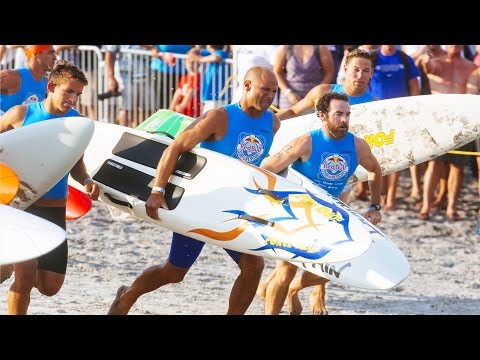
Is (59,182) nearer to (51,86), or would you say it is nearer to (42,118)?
(42,118)

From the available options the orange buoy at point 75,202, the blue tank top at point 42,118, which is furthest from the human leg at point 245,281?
the orange buoy at point 75,202

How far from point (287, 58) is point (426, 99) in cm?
145

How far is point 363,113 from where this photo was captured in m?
10.0

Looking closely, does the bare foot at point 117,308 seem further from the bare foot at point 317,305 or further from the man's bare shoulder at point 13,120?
the bare foot at point 317,305

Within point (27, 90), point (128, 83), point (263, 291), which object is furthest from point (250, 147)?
point (128, 83)

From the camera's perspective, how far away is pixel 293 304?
30.1 ft

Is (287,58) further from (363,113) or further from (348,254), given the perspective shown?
(348,254)

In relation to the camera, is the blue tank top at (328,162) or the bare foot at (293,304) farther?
the bare foot at (293,304)

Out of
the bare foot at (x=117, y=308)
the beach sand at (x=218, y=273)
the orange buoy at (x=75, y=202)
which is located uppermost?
the orange buoy at (x=75, y=202)

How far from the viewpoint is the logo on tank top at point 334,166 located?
845 cm

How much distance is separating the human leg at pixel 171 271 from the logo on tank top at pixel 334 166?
88 centimetres

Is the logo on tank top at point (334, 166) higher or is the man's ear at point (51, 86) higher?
the man's ear at point (51, 86)

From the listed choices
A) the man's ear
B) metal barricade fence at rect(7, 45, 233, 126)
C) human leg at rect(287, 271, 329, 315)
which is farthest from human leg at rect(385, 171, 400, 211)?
the man's ear

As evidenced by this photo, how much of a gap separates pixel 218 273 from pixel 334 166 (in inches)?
86.9
